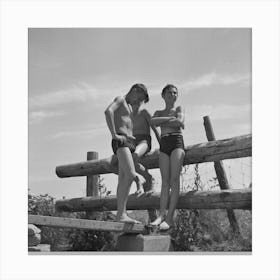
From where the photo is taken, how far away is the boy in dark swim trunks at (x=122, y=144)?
5.99 metres

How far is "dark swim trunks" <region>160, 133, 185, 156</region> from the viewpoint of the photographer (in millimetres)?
6406

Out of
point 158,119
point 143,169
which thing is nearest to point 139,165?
point 143,169

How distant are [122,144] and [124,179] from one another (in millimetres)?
426

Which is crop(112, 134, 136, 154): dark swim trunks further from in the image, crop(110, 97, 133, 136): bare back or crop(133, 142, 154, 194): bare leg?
crop(133, 142, 154, 194): bare leg

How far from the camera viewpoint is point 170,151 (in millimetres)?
6406

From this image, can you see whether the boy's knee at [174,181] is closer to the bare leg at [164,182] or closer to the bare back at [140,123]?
the bare leg at [164,182]

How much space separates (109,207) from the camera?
7.66 metres

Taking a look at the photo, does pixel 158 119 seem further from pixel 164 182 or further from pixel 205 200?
pixel 205 200

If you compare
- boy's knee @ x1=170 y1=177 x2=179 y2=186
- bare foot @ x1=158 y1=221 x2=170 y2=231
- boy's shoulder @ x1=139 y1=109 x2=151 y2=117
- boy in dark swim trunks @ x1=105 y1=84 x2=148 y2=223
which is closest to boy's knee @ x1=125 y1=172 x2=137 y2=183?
boy in dark swim trunks @ x1=105 y1=84 x2=148 y2=223
